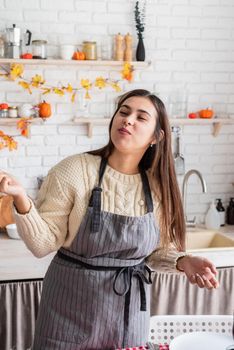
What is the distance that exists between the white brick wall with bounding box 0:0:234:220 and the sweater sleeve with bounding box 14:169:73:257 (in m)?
1.57

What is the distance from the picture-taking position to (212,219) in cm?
341

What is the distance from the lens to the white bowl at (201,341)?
1431 mm

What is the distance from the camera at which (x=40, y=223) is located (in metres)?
1.61

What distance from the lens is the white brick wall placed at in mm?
3178

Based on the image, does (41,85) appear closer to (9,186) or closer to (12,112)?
(12,112)

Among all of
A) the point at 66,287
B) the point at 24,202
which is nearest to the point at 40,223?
the point at 24,202

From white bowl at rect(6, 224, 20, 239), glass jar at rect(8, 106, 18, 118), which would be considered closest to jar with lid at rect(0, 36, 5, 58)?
glass jar at rect(8, 106, 18, 118)

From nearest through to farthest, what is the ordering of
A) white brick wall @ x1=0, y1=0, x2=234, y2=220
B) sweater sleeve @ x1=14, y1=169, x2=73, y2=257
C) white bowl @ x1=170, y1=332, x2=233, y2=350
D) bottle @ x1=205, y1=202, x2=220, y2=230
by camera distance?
1. white bowl @ x1=170, y1=332, x2=233, y2=350
2. sweater sleeve @ x1=14, y1=169, x2=73, y2=257
3. white brick wall @ x1=0, y1=0, x2=234, y2=220
4. bottle @ x1=205, y1=202, x2=220, y2=230

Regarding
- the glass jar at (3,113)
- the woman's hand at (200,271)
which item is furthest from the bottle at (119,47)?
the woman's hand at (200,271)

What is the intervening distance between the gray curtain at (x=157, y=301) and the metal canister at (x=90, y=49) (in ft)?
4.42

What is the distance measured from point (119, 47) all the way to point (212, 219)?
4.04ft

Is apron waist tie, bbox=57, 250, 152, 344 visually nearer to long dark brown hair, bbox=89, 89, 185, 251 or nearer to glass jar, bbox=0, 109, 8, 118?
long dark brown hair, bbox=89, 89, 185, 251

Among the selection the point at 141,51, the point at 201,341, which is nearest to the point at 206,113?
the point at 141,51

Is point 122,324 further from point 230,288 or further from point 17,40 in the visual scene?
point 17,40
